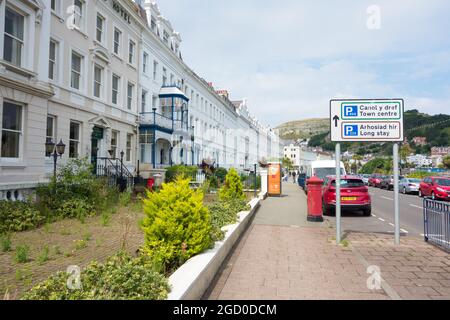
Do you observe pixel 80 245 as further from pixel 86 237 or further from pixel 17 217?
pixel 17 217

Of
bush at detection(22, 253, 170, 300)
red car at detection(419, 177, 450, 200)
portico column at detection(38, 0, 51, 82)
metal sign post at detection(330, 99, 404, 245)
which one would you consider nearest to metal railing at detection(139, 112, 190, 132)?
portico column at detection(38, 0, 51, 82)

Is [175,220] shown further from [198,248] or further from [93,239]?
[93,239]

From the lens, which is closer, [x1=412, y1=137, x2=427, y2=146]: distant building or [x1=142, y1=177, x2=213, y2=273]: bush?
[x1=142, y1=177, x2=213, y2=273]: bush

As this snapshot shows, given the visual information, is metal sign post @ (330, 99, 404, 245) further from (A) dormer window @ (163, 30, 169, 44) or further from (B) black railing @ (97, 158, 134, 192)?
(A) dormer window @ (163, 30, 169, 44)

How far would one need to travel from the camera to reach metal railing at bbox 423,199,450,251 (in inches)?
288

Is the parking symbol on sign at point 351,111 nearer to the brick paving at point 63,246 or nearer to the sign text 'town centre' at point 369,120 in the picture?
the sign text 'town centre' at point 369,120

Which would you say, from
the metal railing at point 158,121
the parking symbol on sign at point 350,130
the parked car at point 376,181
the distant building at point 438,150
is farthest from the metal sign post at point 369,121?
the distant building at point 438,150

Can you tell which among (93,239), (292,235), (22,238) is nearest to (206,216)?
(93,239)

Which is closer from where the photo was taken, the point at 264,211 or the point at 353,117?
the point at 353,117

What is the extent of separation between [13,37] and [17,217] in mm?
7224

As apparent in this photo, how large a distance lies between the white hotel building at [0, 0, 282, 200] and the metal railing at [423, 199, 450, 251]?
12.6 meters

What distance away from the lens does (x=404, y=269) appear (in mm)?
5863

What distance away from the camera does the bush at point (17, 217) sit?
27.6ft

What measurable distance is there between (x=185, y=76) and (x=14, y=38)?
2355 centimetres
